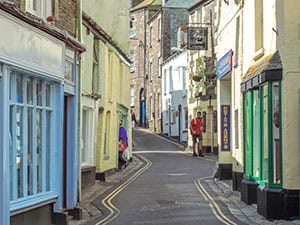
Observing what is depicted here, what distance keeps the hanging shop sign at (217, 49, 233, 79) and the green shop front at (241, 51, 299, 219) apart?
3.64 meters

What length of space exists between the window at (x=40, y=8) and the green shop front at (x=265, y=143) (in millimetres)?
4580

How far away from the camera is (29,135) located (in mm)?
11297

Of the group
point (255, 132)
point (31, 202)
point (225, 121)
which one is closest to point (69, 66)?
point (31, 202)

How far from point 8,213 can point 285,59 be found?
253 inches

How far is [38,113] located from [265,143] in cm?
537

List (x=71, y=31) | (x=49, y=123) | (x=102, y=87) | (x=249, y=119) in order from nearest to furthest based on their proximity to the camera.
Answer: (x=49, y=123) < (x=71, y=31) < (x=249, y=119) < (x=102, y=87)

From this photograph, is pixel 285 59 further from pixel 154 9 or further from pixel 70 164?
pixel 154 9

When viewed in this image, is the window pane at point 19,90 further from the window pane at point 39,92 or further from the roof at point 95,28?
the roof at point 95,28

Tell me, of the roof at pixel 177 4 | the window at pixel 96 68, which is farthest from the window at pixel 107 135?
the roof at pixel 177 4

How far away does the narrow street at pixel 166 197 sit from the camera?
531 inches

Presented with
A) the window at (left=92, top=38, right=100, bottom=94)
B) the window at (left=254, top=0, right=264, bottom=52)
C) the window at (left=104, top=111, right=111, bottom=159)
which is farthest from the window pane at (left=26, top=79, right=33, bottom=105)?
the window at (left=104, top=111, right=111, bottom=159)

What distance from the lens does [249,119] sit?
16250mm

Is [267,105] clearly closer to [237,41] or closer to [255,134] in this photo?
[255,134]

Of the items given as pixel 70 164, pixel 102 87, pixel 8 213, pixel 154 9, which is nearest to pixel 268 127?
pixel 70 164
